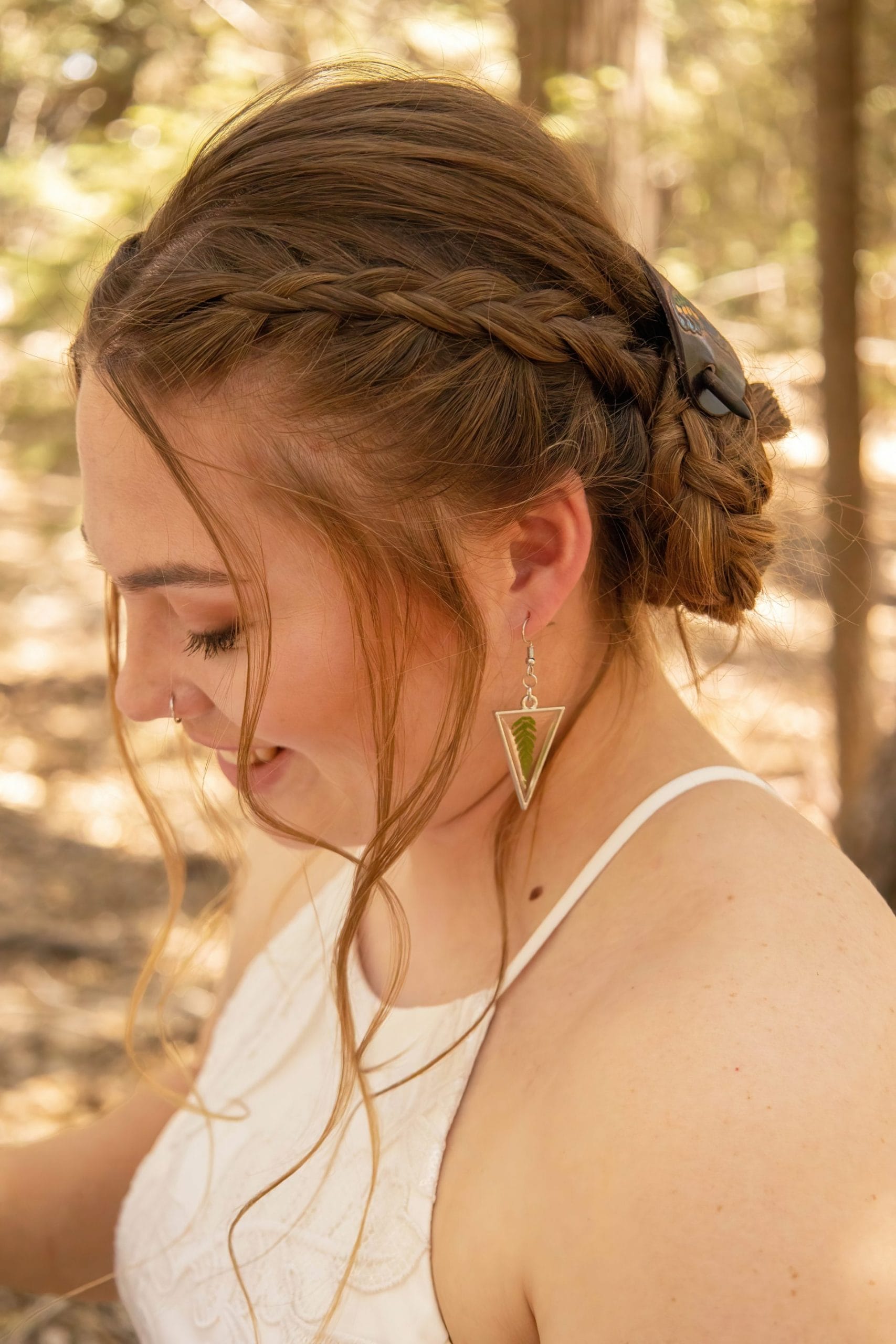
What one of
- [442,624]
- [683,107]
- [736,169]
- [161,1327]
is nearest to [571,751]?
[442,624]

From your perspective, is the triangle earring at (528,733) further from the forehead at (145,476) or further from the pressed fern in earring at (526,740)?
the forehead at (145,476)

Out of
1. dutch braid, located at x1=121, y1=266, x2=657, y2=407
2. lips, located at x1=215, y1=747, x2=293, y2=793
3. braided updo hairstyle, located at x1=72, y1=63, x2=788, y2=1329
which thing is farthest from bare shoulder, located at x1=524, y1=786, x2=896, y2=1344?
dutch braid, located at x1=121, y1=266, x2=657, y2=407

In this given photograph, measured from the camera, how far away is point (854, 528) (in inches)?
149

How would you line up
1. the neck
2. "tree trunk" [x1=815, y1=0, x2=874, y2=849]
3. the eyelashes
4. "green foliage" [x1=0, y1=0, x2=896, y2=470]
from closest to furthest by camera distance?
the eyelashes
the neck
"tree trunk" [x1=815, y1=0, x2=874, y2=849]
"green foliage" [x1=0, y1=0, x2=896, y2=470]

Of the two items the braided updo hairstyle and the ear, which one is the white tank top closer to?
the braided updo hairstyle

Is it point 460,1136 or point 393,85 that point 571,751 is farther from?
point 393,85

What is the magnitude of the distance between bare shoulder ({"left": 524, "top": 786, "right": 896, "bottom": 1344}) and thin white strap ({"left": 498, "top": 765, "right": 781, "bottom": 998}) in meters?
0.15

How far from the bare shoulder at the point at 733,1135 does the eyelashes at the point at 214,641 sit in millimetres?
506

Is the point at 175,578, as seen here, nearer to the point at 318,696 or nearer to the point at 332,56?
the point at 318,696

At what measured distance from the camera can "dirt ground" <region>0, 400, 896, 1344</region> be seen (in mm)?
2033

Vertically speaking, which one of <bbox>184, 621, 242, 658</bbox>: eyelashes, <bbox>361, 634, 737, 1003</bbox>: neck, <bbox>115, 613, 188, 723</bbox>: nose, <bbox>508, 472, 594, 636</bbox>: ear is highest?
<bbox>508, 472, 594, 636</bbox>: ear

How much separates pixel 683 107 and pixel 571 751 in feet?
15.0

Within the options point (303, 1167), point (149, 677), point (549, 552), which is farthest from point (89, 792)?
point (549, 552)

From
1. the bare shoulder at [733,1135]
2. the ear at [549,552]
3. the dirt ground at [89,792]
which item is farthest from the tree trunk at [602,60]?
the bare shoulder at [733,1135]
